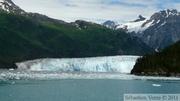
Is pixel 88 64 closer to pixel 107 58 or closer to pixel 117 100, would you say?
pixel 107 58

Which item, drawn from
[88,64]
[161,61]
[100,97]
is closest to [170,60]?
[161,61]

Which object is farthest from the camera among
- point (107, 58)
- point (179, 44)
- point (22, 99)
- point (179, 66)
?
point (179, 44)

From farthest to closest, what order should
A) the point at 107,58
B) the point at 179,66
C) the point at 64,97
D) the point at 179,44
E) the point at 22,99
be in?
the point at 179,44
the point at 107,58
the point at 179,66
the point at 64,97
the point at 22,99

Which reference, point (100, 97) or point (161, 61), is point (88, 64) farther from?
point (100, 97)

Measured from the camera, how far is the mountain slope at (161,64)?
17175cm

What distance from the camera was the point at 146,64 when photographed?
589ft

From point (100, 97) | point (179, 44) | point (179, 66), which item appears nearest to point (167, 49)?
point (179, 44)

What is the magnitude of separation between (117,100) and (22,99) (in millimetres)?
13839

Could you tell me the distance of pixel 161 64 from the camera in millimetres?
176000

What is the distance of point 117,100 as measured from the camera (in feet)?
Result: 204

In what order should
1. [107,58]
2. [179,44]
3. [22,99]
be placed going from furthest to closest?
[179,44] → [107,58] → [22,99]

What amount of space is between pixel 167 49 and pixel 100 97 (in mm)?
132167

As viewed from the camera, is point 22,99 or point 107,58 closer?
point 22,99

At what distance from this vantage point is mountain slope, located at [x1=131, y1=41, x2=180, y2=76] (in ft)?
563
